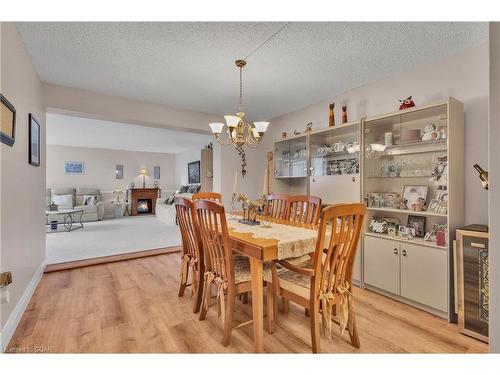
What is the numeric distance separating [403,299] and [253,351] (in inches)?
63.6

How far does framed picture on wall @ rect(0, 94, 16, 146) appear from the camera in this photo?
157 centimetres

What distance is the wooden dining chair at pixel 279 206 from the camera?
2663mm

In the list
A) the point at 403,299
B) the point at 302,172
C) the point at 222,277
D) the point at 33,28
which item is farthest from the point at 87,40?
the point at 403,299

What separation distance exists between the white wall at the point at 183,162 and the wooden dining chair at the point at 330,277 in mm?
7000

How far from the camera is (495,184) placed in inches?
34.4

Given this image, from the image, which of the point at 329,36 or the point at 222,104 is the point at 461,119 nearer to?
the point at 329,36

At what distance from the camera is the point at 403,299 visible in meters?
2.32

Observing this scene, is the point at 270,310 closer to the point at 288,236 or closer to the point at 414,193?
the point at 288,236

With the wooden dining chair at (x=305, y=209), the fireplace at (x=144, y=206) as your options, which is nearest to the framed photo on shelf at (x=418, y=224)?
the wooden dining chair at (x=305, y=209)

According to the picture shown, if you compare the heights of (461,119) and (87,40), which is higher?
(87,40)

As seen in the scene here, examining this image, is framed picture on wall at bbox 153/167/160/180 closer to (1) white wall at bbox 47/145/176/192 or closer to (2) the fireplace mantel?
(1) white wall at bbox 47/145/176/192

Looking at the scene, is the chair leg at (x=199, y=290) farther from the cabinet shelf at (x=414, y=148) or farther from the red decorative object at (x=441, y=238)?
the cabinet shelf at (x=414, y=148)

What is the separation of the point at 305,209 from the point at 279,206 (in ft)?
1.21

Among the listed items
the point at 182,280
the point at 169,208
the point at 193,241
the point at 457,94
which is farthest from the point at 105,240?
the point at 457,94
